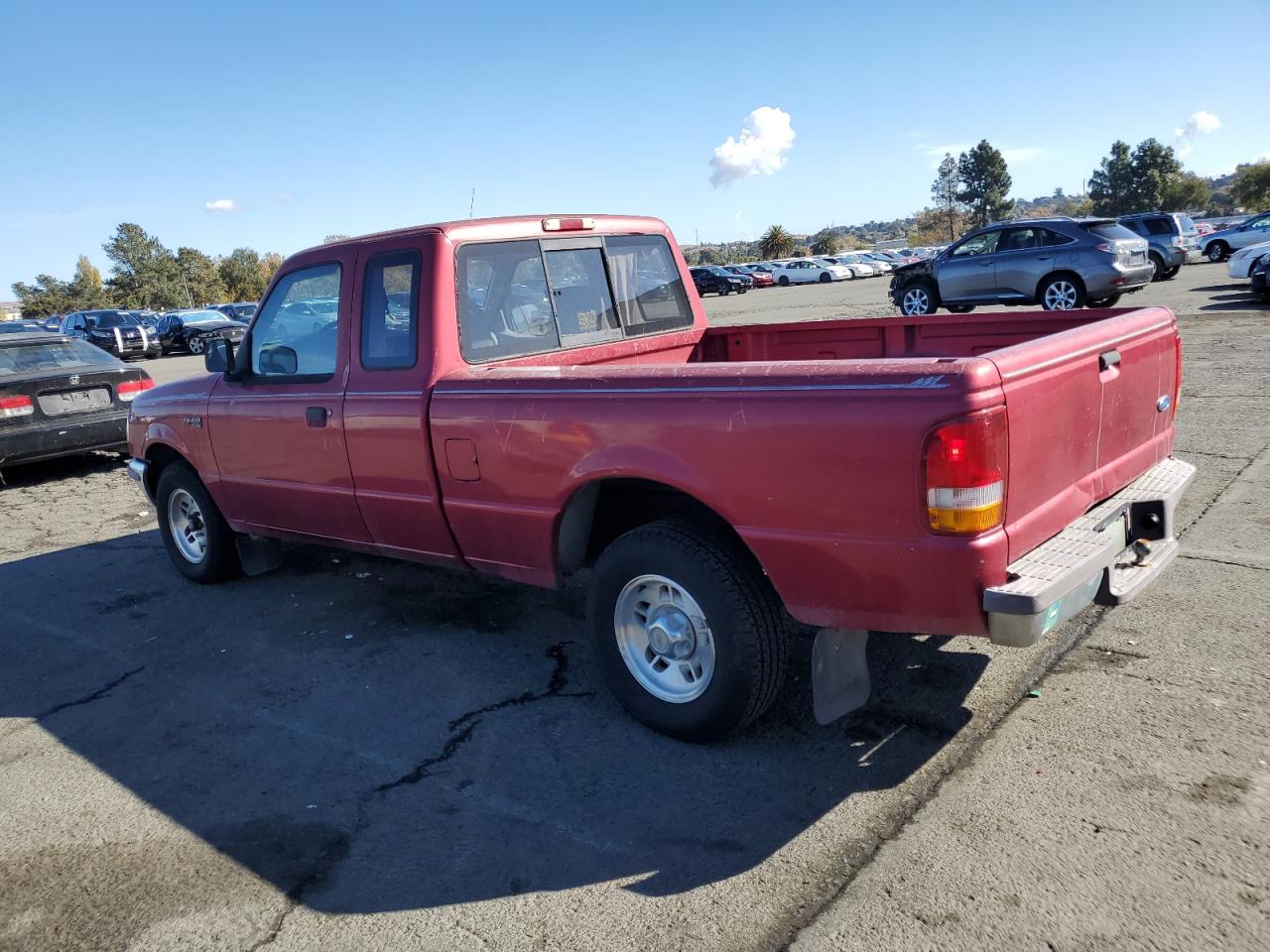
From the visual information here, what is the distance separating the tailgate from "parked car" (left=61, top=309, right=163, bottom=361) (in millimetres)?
31357

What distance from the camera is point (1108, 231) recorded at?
52.7 ft

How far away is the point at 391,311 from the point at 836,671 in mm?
2555

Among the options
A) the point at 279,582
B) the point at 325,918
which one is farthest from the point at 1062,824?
the point at 279,582

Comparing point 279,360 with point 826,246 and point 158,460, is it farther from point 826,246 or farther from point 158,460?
point 826,246

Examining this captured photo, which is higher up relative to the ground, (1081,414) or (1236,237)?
(1081,414)

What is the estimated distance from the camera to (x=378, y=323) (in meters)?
4.43

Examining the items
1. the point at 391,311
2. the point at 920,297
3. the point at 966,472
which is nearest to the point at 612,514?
the point at 391,311

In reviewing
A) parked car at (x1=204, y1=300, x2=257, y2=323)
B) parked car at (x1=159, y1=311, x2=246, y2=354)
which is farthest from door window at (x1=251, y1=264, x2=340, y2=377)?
parked car at (x1=204, y1=300, x2=257, y2=323)

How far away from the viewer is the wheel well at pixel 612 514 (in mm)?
3699

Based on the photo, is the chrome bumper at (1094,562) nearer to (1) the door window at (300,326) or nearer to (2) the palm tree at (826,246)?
(1) the door window at (300,326)

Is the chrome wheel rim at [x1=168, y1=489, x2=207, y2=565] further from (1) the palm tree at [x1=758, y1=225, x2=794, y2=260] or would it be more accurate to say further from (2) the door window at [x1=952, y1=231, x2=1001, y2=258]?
(1) the palm tree at [x1=758, y1=225, x2=794, y2=260]

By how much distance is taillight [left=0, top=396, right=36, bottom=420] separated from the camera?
29.8ft

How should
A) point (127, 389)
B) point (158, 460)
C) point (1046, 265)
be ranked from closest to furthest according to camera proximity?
point (158, 460)
point (127, 389)
point (1046, 265)

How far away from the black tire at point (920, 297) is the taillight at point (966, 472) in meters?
16.1
